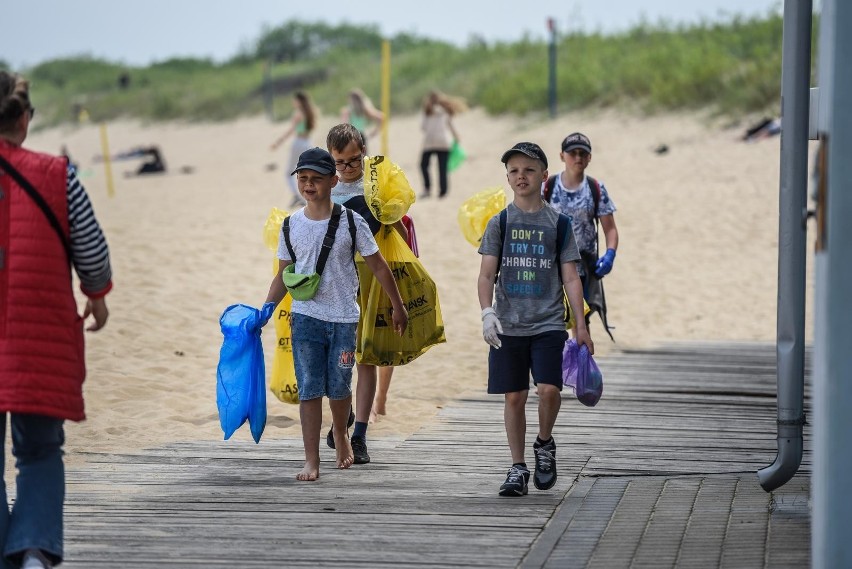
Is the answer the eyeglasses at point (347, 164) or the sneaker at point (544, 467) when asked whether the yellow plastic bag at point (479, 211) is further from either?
the sneaker at point (544, 467)

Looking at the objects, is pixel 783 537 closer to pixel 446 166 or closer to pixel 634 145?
pixel 446 166

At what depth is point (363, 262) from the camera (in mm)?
7074

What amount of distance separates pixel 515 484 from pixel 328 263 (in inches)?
48.4

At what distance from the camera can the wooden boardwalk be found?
16.6ft

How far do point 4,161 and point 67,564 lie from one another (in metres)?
1.41

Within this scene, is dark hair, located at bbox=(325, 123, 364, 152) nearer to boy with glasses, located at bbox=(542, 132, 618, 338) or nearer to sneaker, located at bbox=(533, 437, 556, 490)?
boy with glasses, located at bbox=(542, 132, 618, 338)

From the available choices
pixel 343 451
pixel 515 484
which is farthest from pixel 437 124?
pixel 515 484

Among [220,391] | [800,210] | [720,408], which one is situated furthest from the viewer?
[720,408]

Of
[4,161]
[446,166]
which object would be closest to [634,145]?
[446,166]

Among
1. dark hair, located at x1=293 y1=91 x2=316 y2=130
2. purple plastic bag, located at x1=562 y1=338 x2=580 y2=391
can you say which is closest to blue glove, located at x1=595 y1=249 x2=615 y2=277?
purple plastic bag, located at x1=562 y1=338 x2=580 y2=391

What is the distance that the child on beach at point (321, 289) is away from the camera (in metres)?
6.33

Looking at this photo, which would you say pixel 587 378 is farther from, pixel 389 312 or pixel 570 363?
pixel 389 312

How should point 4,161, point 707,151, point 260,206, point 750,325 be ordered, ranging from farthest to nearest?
point 707,151, point 260,206, point 750,325, point 4,161

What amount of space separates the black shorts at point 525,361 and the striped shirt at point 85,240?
1988 mm
